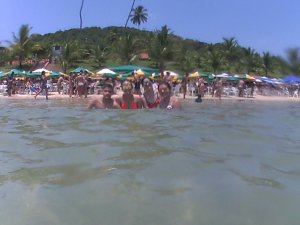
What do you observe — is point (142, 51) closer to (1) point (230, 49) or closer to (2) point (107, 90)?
→ (1) point (230, 49)

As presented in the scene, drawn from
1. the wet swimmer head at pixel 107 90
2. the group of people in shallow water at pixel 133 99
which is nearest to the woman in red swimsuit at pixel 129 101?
the group of people in shallow water at pixel 133 99

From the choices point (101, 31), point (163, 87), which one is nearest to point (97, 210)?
point (163, 87)

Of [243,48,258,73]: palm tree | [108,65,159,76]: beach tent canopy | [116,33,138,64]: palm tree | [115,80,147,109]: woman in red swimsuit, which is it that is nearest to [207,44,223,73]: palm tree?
[243,48,258,73]: palm tree

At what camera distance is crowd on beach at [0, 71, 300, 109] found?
8.87m

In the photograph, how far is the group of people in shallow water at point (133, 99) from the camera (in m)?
8.59

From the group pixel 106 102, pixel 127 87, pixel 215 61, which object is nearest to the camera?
pixel 127 87

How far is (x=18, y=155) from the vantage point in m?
4.02

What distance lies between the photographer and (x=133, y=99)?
884 centimetres

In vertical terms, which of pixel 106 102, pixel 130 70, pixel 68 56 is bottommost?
pixel 106 102

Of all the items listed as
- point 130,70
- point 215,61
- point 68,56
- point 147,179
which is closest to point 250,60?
point 215,61

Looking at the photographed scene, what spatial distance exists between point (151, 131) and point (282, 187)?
2817mm

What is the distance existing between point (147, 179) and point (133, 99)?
578cm

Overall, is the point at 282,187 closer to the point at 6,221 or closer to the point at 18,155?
the point at 6,221

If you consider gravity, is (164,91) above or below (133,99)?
above
